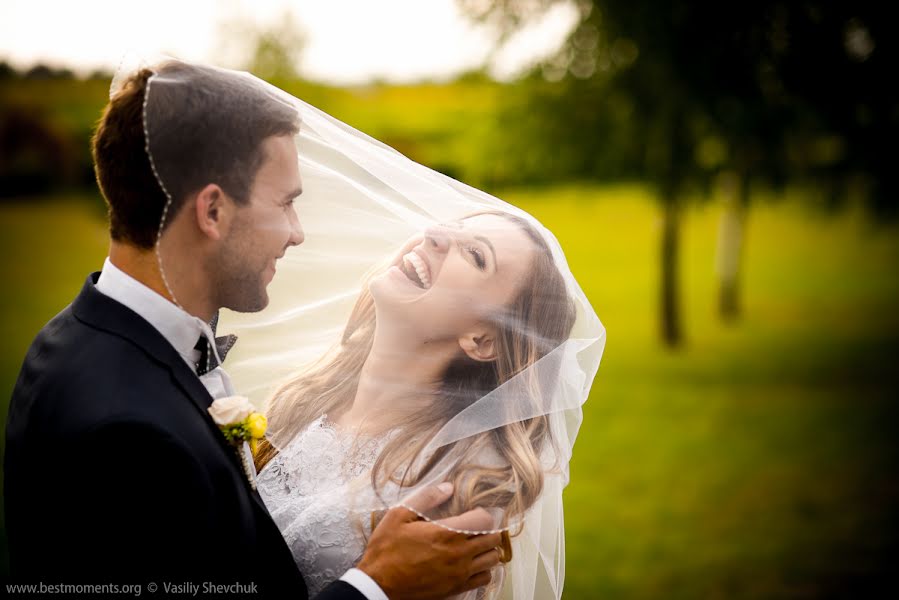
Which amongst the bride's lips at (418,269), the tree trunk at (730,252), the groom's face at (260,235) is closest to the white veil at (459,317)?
the bride's lips at (418,269)

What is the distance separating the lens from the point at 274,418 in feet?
7.96

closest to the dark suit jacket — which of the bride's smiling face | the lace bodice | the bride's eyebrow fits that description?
the lace bodice

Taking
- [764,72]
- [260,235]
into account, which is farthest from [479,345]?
[764,72]

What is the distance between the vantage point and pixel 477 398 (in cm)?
226

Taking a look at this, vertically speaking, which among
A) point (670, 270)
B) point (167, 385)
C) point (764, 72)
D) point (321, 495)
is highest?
point (764, 72)

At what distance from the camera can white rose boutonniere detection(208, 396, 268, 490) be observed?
1.70 metres

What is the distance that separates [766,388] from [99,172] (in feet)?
30.3

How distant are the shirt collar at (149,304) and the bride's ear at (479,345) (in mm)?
822

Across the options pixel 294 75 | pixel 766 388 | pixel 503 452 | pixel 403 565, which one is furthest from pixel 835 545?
pixel 294 75

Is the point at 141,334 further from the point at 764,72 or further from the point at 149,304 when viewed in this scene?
the point at 764,72

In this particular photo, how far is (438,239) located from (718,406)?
7454mm

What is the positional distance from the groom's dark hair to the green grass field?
201 centimetres

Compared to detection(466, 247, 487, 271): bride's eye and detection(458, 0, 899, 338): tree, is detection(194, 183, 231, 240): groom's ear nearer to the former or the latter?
detection(466, 247, 487, 271): bride's eye

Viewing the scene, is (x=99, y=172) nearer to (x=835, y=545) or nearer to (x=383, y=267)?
(x=383, y=267)
